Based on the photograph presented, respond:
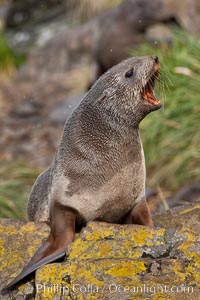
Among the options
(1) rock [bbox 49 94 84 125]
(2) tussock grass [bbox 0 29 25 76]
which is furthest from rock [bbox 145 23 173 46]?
(2) tussock grass [bbox 0 29 25 76]

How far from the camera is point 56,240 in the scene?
17.4ft

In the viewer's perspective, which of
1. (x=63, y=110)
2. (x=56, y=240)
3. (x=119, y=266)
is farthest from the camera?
(x=63, y=110)

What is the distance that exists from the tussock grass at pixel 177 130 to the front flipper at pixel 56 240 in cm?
394

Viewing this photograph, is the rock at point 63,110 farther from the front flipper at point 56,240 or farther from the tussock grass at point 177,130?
the front flipper at point 56,240

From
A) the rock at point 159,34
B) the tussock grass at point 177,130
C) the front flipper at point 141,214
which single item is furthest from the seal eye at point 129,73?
the rock at point 159,34

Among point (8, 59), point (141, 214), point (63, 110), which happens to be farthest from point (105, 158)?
point (8, 59)

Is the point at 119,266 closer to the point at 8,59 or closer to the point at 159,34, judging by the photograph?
the point at 159,34

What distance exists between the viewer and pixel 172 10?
15.8 m

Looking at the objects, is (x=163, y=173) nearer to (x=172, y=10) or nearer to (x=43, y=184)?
(x=43, y=184)

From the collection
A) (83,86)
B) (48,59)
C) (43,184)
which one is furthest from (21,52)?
(43,184)

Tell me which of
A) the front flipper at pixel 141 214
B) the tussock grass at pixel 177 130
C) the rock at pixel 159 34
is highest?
the rock at pixel 159 34

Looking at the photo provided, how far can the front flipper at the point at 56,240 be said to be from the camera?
5.10 metres

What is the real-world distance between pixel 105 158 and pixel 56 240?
64cm

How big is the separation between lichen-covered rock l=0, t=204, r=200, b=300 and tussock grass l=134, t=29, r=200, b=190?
403cm
